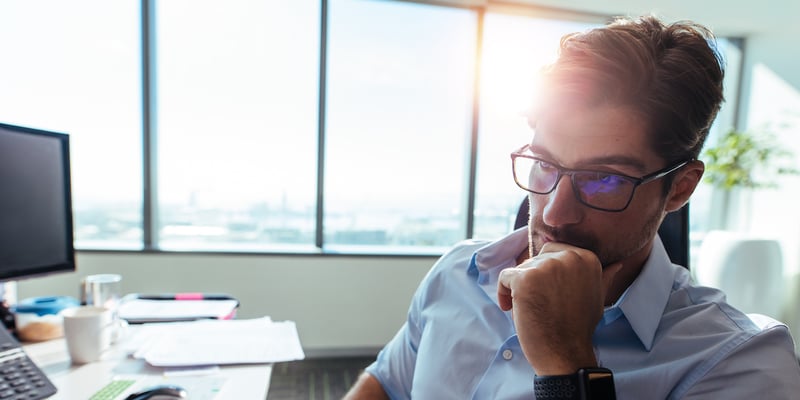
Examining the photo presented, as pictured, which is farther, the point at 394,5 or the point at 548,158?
the point at 394,5

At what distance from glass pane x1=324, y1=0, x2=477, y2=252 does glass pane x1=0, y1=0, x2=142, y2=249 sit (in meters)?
1.20

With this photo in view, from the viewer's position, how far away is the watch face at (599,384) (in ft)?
1.80

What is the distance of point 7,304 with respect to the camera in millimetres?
1064

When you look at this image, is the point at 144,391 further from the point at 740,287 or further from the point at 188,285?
the point at 740,287

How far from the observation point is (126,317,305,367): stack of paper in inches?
35.7

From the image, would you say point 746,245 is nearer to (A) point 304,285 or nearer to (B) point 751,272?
(B) point 751,272

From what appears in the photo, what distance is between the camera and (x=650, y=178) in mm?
700

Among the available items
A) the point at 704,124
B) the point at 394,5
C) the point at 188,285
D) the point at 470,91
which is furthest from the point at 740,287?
the point at 188,285

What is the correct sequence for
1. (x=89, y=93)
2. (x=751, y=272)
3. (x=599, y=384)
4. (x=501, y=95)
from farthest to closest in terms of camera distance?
(x=501, y=95) → (x=751, y=272) → (x=89, y=93) → (x=599, y=384)

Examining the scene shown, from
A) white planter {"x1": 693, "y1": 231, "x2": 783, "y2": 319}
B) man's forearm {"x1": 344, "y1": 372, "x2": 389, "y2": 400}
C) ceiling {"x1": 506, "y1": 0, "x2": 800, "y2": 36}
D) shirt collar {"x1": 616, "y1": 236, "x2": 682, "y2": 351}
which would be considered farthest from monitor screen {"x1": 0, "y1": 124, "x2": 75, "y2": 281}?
white planter {"x1": 693, "y1": 231, "x2": 783, "y2": 319}

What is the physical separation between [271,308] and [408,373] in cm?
178

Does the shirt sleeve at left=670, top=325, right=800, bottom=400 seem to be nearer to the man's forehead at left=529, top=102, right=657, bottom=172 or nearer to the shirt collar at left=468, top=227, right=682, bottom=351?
the shirt collar at left=468, top=227, right=682, bottom=351

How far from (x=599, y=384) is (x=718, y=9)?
3.30 metres

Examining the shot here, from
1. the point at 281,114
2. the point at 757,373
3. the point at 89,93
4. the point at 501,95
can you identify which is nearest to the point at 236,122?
the point at 281,114
